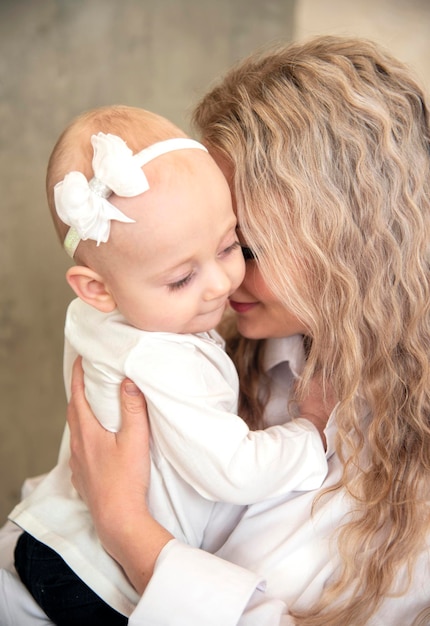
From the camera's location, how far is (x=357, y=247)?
50.0 inches

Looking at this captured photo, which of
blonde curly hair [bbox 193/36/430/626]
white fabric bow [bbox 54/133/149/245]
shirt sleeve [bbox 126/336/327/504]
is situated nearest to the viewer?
white fabric bow [bbox 54/133/149/245]

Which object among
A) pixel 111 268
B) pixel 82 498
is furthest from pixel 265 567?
pixel 111 268

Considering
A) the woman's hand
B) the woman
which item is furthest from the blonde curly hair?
the woman's hand

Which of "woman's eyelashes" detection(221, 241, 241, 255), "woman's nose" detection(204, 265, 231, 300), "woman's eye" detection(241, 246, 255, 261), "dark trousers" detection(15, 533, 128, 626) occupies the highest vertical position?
"woman's eyelashes" detection(221, 241, 241, 255)

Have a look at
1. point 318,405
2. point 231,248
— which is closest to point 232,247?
point 231,248

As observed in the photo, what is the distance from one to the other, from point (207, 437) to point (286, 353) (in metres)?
0.48

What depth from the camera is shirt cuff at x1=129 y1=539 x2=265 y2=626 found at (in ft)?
3.68

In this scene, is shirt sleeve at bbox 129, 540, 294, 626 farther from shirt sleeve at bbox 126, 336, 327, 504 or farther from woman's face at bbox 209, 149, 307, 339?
woman's face at bbox 209, 149, 307, 339

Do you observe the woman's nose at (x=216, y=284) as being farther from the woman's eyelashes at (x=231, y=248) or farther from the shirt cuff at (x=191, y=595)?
the shirt cuff at (x=191, y=595)

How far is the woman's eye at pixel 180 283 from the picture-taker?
1.13m

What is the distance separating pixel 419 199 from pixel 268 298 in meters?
0.36

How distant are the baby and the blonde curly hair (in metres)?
0.11

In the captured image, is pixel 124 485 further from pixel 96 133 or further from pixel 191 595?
pixel 96 133

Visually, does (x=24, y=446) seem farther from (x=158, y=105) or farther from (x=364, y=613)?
(x=364, y=613)
